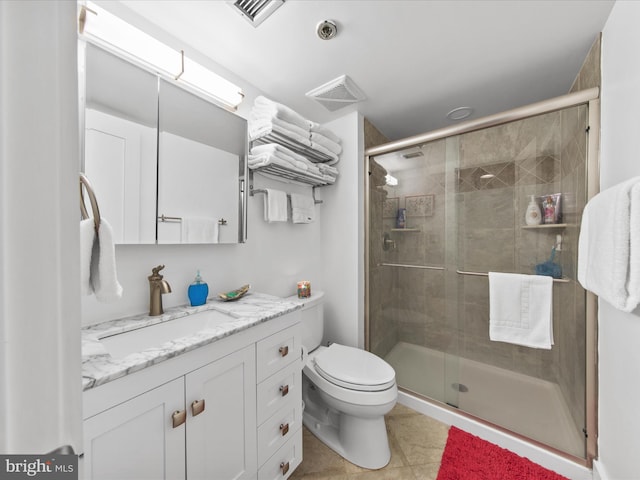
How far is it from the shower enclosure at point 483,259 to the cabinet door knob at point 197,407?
139 cm

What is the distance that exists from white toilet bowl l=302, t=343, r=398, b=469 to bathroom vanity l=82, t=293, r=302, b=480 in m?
0.24

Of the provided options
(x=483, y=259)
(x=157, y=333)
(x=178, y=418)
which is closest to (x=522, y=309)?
(x=483, y=259)

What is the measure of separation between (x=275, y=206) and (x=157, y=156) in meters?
0.68

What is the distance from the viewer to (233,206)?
4.72 feet

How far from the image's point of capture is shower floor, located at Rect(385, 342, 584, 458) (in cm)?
141

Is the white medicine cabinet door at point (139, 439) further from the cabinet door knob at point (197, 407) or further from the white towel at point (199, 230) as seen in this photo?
the white towel at point (199, 230)

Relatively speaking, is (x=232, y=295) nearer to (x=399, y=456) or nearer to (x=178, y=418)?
(x=178, y=418)

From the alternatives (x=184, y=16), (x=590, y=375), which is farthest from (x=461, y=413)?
(x=184, y=16)

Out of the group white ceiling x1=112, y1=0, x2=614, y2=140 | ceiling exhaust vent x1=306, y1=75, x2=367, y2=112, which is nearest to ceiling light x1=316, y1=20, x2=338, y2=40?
white ceiling x1=112, y1=0, x2=614, y2=140

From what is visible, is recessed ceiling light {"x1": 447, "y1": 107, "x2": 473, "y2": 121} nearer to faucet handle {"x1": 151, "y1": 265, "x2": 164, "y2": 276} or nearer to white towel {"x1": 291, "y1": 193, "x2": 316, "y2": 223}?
white towel {"x1": 291, "y1": 193, "x2": 316, "y2": 223}

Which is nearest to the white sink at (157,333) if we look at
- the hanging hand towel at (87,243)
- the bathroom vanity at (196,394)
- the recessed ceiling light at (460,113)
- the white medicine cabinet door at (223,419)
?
the bathroom vanity at (196,394)

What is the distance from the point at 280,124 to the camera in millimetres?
1485

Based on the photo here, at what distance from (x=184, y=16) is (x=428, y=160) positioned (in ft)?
5.31

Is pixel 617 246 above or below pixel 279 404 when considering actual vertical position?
above
